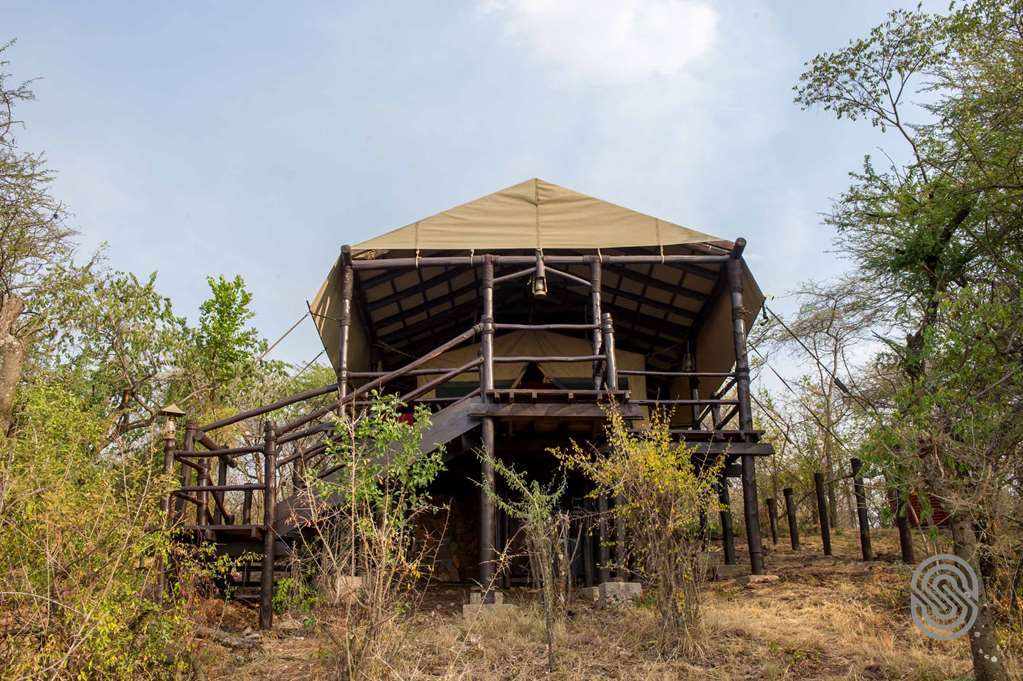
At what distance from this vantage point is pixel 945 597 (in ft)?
24.4

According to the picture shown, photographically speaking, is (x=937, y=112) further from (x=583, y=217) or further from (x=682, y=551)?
(x=682, y=551)

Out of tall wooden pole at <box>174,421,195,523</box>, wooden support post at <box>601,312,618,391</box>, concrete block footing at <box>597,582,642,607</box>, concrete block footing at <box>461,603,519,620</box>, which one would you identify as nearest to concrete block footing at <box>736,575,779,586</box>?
concrete block footing at <box>597,582,642,607</box>

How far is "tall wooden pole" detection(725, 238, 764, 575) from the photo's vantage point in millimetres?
11539

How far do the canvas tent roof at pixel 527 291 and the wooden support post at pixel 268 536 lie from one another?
9.37ft

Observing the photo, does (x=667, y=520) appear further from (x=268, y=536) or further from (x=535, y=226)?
(x=535, y=226)

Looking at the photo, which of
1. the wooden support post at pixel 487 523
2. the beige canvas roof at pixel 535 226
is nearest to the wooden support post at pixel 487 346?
the wooden support post at pixel 487 523

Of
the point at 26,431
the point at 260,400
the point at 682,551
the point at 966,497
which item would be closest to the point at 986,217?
the point at 966,497

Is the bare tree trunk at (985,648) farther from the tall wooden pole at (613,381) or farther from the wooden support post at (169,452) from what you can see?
the wooden support post at (169,452)

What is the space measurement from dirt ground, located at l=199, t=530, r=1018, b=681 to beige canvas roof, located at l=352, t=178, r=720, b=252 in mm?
5142

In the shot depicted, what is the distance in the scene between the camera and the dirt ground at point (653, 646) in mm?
7262

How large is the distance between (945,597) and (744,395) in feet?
16.1

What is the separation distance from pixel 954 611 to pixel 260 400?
63.6 ft

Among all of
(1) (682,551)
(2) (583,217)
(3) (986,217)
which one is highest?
(2) (583,217)

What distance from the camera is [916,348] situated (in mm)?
11789
